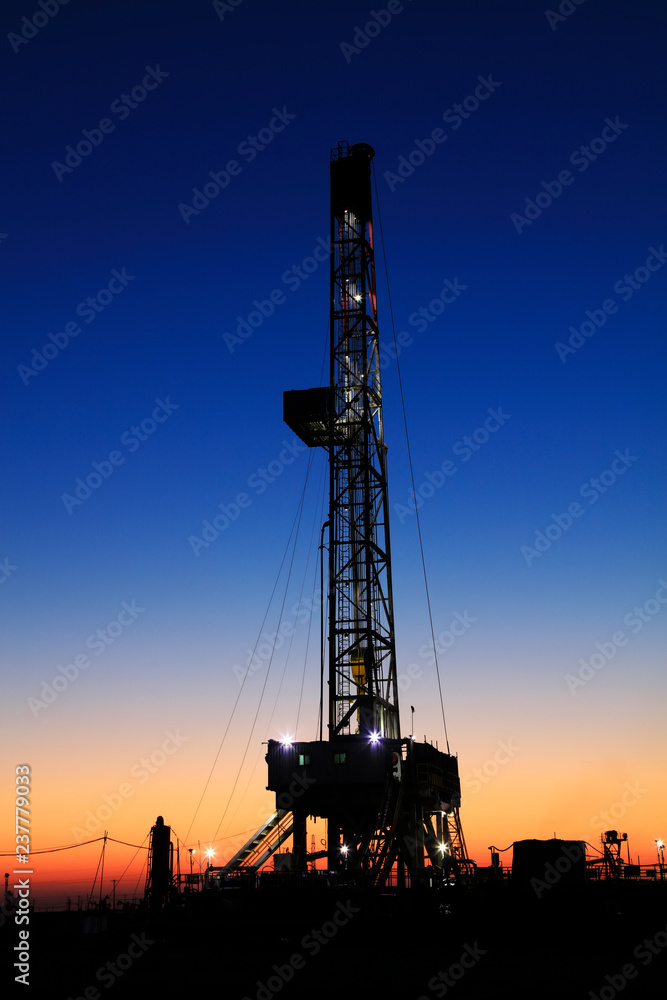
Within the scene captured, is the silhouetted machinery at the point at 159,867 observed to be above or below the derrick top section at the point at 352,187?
below

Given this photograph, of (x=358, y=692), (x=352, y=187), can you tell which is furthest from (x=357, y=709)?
(x=352, y=187)

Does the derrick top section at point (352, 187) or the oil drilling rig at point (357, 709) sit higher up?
the derrick top section at point (352, 187)

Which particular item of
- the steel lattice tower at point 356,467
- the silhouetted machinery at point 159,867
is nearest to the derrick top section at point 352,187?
the steel lattice tower at point 356,467

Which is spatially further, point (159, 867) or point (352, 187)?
point (352, 187)

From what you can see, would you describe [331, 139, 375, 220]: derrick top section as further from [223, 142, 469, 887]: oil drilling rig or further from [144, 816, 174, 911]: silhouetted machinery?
[144, 816, 174, 911]: silhouetted machinery

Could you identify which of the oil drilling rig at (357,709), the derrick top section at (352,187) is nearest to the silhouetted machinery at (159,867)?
the oil drilling rig at (357,709)

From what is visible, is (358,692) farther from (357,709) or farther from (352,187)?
(352,187)

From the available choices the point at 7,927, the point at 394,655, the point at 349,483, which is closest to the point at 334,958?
the point at 7,927

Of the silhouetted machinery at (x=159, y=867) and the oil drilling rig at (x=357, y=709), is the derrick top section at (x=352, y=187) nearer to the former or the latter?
the oil drilling rig at (x=357, y=709)

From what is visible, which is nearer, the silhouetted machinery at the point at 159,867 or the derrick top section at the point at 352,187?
the silhouetted machinery at the point at 159,867

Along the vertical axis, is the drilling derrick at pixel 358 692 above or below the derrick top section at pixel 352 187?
below

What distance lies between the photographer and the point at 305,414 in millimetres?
63375

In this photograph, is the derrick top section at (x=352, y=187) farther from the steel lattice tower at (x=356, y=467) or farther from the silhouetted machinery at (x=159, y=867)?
the silhouetted machinery at (x=159, y=867)

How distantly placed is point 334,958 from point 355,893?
3.89 meters
